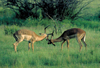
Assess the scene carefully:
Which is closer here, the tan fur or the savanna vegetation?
the savanna vegetation

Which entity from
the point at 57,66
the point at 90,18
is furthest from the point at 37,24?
the point at 57,66

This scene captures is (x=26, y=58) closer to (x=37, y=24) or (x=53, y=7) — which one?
(x=37, y=24)

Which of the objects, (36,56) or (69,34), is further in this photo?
(69,34)

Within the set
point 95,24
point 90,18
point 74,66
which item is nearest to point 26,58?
point 74,66

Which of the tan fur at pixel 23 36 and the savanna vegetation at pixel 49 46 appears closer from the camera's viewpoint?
the savanna vegetation at pixel 49 46

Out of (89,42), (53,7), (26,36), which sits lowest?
(89,42)

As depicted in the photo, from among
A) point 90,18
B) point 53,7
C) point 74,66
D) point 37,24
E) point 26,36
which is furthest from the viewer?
point 90,18

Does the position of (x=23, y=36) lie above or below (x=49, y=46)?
above

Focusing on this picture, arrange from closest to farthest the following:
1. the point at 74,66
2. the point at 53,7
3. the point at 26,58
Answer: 1. the point at 74,66
2. the point at 26,58
3. the point at 53,7

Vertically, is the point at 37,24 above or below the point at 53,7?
below

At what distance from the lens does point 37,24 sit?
14.9 metres

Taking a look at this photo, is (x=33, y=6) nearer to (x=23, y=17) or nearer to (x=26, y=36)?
(x=23, y=17)

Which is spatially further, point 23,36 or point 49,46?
point 49,46

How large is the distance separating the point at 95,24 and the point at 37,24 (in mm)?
4800
